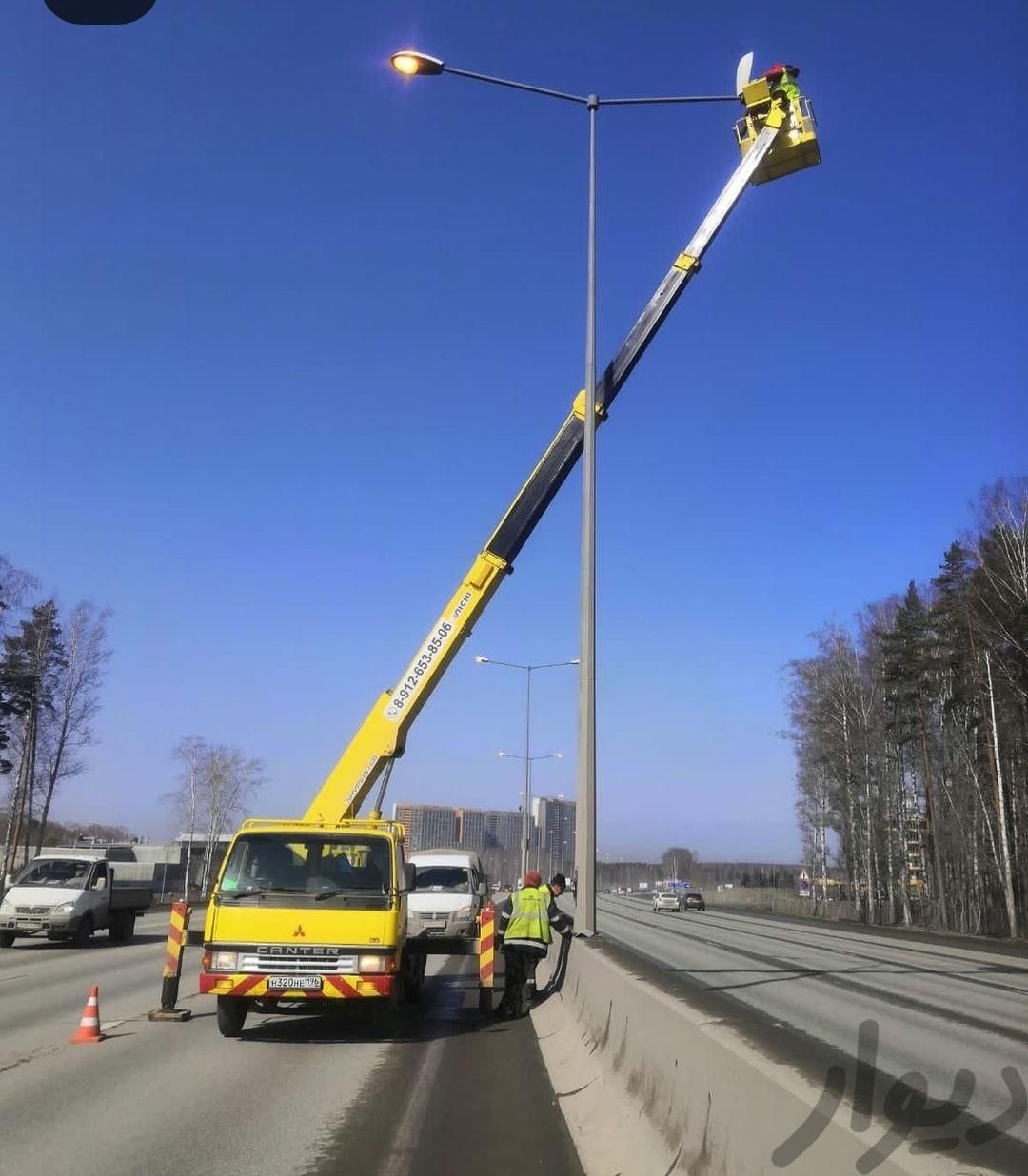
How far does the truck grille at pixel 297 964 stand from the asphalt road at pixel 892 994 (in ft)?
10.5

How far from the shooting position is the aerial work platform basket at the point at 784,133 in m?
15.9

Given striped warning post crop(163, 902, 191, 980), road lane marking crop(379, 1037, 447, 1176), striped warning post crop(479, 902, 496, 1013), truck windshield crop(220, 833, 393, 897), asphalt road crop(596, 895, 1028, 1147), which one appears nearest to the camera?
road lane marking crop(379, 1037, 447, 1176)

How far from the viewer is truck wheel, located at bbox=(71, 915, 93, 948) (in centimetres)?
2111

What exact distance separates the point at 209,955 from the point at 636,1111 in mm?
5264

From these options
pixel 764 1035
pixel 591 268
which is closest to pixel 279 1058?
pixel 764 1035

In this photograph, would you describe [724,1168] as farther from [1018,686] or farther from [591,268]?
[1018,686]

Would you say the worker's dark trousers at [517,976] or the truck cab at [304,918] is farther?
the worker's dark trousers at [517,976]

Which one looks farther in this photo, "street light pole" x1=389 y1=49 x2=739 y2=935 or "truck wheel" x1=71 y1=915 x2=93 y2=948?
"truck wheel" x1=71 y1=915 x2=93 y2=948

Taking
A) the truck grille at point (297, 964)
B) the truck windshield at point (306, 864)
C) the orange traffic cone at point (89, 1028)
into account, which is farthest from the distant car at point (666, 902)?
the orange traffic cone at point (89, 1028)

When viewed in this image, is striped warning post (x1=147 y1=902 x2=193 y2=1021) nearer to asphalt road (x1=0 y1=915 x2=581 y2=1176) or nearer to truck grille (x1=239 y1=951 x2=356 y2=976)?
asphalt road (x1=0 y1=915 x2=581 y2=1176)

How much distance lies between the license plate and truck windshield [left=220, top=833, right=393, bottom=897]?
0.87 m

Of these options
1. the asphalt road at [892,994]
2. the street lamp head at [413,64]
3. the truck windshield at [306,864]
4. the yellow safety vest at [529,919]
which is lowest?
the asphalt road at [892,994]

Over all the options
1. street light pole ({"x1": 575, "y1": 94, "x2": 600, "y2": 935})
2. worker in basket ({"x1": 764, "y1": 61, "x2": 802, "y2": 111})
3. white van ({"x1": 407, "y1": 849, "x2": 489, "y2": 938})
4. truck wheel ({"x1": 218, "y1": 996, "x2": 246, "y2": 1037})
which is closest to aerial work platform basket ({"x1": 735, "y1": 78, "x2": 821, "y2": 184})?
worker in basket ({"x1": 764, "y1": 61, "x2": 802, "y2": 111})

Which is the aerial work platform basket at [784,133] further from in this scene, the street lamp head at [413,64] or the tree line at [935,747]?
the tree line at [935,747]
